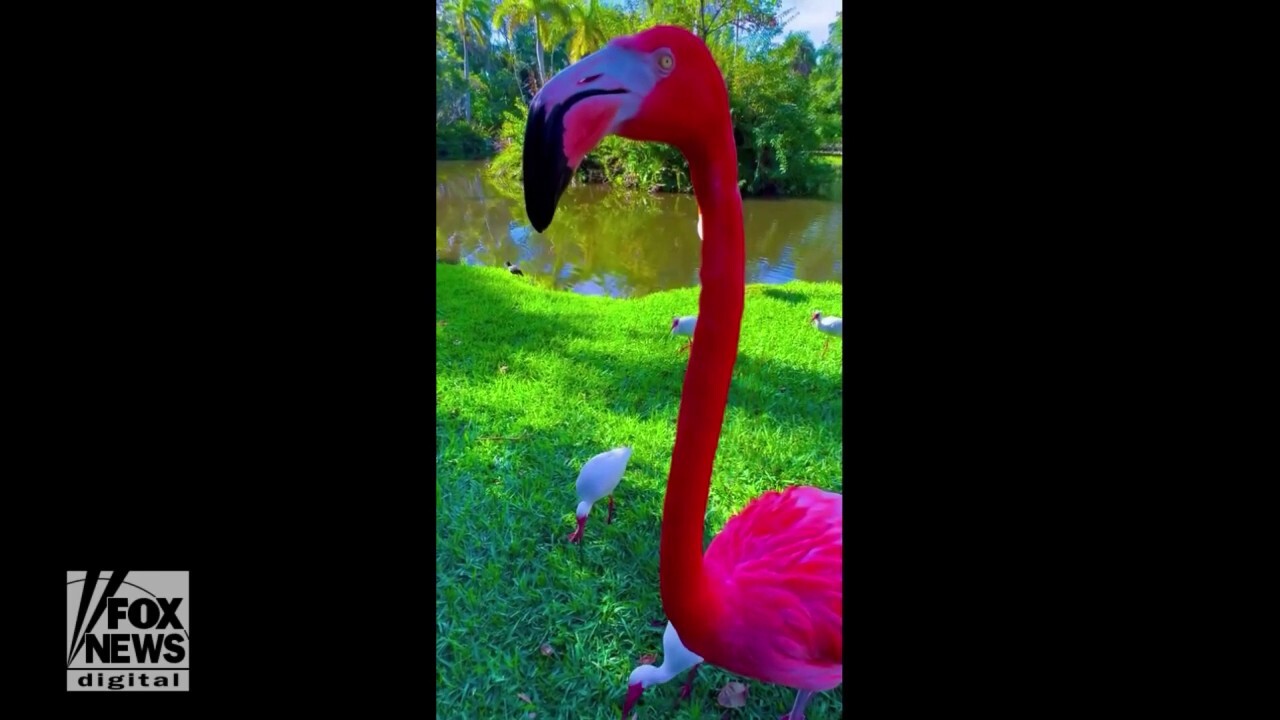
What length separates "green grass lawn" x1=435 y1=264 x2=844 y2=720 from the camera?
4.37 ft

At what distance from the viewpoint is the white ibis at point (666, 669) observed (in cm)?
122

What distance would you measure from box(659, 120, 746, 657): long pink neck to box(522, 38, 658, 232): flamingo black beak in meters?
0.15

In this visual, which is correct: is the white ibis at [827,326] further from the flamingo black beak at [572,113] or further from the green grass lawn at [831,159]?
the flamingo black beak at [572,113]

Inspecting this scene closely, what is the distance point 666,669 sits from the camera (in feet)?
4.08

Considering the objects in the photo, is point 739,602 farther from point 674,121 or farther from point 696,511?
point 674,121

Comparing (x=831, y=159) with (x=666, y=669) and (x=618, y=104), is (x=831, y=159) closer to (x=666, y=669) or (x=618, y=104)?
(x=618, y=104)

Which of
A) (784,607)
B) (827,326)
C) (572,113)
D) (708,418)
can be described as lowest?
(784,607)

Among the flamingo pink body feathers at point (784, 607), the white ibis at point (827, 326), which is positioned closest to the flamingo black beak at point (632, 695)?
the flamingo pink body feathers at point (784, 607)

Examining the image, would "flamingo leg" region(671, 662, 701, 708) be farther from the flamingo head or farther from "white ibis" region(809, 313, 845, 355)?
"white ibis" region(809, 313, 845, 355)

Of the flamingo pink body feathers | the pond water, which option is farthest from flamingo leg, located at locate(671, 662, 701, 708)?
the pond water

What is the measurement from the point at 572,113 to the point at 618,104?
7 centimetres

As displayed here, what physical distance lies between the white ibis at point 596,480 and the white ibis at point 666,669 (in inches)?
18.3

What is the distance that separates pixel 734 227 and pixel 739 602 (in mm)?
693

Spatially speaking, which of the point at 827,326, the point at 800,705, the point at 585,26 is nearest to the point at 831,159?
the point at 585,26
